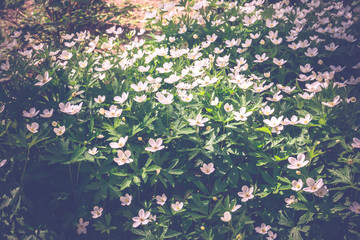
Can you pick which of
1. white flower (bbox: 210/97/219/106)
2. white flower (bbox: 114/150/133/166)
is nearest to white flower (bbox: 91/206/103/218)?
white flower (bbox: 114/150/133/166)

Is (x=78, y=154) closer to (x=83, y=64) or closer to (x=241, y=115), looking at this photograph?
(x=83, y=64)

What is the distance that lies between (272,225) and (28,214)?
65.7 inches

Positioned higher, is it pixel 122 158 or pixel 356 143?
pixel 356 143

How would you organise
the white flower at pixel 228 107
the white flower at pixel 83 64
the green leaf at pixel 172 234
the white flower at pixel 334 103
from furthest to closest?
the white flower at pixel 83 64 < the white flower at pixel 228 107 < the white flower at pixel 334 103 < the green leaf at pixel 172 234

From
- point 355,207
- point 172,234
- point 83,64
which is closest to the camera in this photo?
point 355,207

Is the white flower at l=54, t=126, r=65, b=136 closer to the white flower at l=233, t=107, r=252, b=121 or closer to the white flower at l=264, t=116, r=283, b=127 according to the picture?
the white flower at l=233, t=107, r=252, b=121

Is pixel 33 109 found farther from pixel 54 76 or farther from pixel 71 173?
pixel 71 173

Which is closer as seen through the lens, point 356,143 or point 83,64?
point 356,143

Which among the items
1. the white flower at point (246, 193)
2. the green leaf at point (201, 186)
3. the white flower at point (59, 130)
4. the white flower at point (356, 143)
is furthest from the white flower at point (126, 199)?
the white flower at point (356, 143)

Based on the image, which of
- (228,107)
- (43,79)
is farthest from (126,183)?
(43,79)

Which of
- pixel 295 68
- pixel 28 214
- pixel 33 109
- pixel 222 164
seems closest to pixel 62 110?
pixel 33 109

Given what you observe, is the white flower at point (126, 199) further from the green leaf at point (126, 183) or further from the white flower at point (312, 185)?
the white flower at point (312, 185)

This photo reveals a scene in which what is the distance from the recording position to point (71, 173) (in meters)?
2.01

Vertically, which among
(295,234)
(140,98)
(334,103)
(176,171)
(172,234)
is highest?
(334,103)
